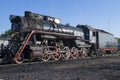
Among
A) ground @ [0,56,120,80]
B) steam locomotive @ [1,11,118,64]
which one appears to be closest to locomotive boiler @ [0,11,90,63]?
steam locomotive @ [1,11,118,64]

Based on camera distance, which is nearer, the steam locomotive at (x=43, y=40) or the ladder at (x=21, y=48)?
the ladder at (x=21, y=48)

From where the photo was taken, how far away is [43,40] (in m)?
21.5

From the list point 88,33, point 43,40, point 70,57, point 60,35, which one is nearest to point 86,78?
point 43,40

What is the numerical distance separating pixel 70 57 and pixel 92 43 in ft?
18.2

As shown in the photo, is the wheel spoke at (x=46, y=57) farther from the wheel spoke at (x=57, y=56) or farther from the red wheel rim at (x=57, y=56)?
the red wheel rim at (x=57, y=56)

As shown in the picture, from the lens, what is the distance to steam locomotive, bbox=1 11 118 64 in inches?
762

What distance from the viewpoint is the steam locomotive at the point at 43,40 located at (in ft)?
63.5

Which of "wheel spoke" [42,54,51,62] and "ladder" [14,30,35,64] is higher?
"ladder" [14,30,35,64]

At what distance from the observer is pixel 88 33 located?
97.8ft

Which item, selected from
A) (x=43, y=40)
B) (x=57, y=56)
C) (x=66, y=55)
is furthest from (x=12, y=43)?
(x=66, y=55)

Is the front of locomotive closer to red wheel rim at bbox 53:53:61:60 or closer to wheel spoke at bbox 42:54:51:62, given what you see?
wheel spoke at bbox 42:54:51:62

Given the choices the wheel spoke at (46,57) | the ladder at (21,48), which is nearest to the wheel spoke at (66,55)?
the wheel spoke at (46,57)

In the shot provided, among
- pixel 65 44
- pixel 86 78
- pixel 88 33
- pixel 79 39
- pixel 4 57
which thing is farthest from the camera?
pixel 88 33

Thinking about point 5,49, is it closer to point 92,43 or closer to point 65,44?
point 65,44
